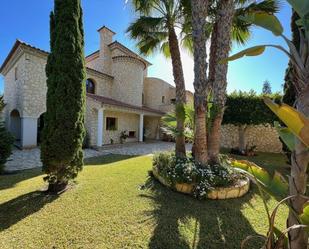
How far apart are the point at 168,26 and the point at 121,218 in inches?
339

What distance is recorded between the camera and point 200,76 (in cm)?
705

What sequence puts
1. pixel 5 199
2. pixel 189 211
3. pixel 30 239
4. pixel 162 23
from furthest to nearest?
pixel 162 23 → pixel 5 199 → pixel 189 211 → pixel 30 239

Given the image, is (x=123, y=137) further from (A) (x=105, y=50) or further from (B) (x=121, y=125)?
(A) (x=105, y=50)

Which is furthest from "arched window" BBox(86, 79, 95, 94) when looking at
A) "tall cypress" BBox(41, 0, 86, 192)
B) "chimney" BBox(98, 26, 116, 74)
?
"tall cypress" BBox(41, 0, 86, 192)

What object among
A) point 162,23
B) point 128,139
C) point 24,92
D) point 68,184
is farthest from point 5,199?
point 128,139

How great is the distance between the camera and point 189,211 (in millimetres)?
5168

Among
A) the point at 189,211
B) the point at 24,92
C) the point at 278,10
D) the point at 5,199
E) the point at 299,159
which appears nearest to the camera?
the point at 299,159

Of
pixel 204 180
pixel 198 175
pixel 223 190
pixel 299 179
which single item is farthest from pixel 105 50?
pixel 299 179

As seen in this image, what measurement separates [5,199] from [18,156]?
7.73 meters

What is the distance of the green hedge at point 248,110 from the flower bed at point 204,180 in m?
10.0

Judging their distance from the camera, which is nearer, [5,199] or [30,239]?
[30,239]

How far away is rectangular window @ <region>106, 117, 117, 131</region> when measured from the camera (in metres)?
19.3

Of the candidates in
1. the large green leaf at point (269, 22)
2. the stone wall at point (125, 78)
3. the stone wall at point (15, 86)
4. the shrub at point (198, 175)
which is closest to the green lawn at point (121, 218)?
the shrub at point (198, 175)

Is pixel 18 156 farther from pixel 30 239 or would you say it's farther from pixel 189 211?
pixel 189 211
